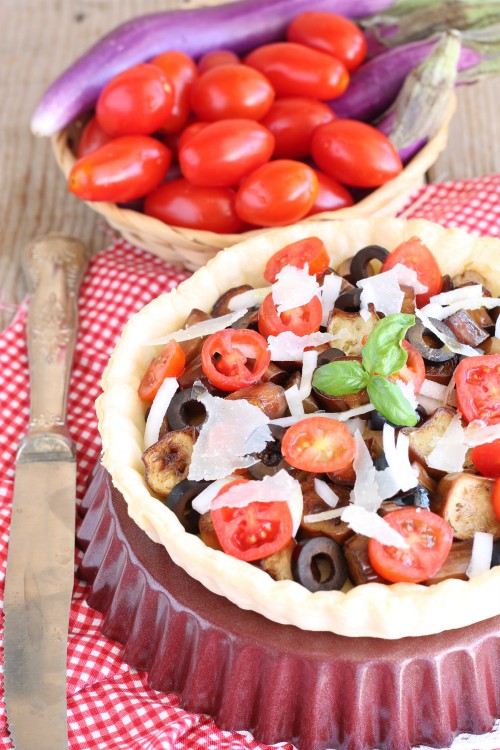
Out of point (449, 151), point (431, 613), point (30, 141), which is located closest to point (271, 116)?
point (449, 151)

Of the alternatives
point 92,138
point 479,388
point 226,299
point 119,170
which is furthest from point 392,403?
point 92,138

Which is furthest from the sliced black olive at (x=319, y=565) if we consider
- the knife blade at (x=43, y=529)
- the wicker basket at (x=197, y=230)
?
the wicker basket at (x=197, y=230)

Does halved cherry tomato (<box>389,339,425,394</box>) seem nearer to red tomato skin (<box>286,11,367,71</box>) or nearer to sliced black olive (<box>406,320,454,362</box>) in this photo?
sliced black olive (<box>406,320,454,362</box>)

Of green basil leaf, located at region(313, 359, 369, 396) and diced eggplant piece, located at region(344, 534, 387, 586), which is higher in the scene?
green basil leaf, located at region(313, 359, 369, 396)

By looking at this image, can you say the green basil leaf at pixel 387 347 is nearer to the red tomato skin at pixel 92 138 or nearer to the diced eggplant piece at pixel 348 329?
the diced eggplant piece at pixel 348 329

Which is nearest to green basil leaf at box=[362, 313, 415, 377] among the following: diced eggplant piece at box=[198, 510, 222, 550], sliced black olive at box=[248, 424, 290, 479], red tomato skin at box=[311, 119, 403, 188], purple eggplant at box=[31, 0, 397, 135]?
sliced black olive at box=[248, 424, 290, 479]
